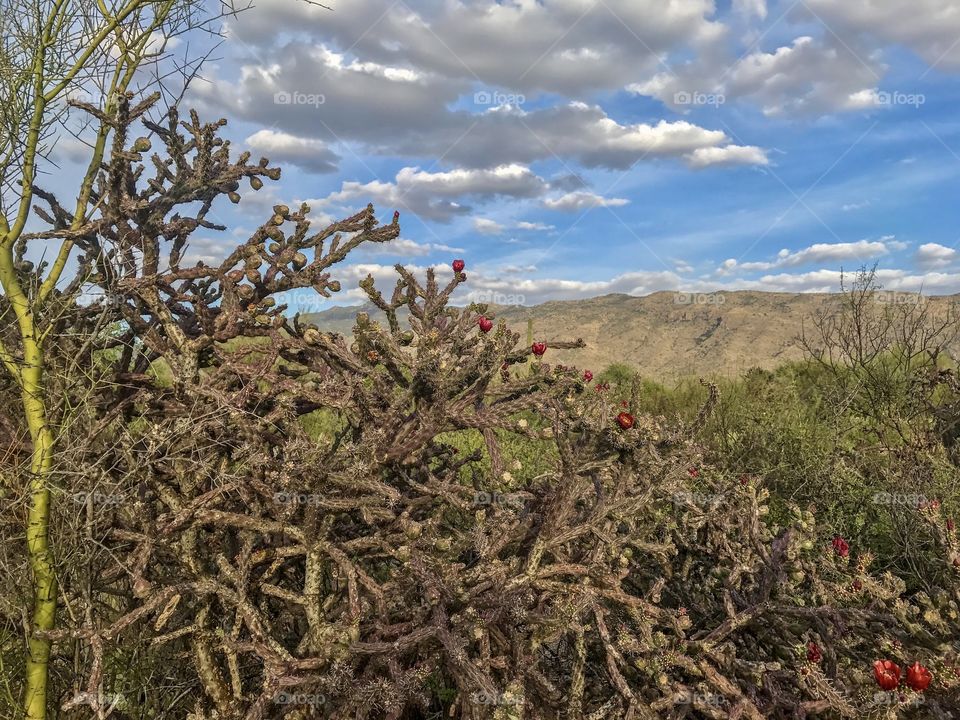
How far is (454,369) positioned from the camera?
7.30ft

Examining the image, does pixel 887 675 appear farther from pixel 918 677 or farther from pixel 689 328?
pixel 689 328

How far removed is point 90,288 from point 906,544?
4913mm

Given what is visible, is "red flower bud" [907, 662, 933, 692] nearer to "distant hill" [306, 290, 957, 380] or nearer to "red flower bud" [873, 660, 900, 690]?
"red flower bud" [873, 660, 900, 690]

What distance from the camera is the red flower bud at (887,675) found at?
81.9 inches

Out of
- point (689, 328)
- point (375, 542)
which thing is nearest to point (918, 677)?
point (375, 542)

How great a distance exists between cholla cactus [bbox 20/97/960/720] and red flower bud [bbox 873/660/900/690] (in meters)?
0.09

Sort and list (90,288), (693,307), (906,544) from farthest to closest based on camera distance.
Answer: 1. (693,307)
2. (906,544)
3. (90,288)

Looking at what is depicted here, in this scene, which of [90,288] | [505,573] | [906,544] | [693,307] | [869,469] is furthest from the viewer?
[693,307]

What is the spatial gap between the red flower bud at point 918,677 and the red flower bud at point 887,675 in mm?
37

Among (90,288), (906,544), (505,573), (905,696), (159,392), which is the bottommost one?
(906,544)

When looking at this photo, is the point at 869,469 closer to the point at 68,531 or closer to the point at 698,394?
the point at 698,394

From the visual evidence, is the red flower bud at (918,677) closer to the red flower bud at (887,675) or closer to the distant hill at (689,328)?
the red flower bud at (887,675)

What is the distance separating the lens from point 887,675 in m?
2.08

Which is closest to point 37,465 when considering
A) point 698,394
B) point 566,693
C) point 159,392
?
point 159,392
